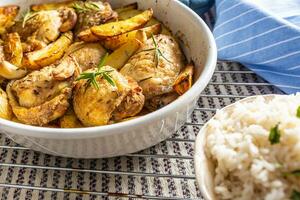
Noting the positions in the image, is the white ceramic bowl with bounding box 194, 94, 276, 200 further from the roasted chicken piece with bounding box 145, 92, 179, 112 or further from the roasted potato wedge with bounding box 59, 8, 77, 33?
the roasted potato wedge with bounding box 59, 8, 77, 33

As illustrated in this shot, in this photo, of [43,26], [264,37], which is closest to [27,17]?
[43,26]

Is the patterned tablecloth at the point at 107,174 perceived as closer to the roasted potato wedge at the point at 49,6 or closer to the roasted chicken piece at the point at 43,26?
the roasted chicken piece at the point at 43,26

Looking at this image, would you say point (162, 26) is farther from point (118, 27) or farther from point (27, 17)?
point (27, 17)

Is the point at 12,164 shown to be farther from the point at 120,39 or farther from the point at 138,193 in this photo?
the point at 120,39

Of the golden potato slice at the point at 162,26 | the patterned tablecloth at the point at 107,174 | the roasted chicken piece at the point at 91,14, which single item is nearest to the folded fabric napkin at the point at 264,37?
the golden potato slice at the point at 162,26

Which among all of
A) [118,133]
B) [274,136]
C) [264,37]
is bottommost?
[264,37]

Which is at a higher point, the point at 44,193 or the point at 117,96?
the point at 117,96

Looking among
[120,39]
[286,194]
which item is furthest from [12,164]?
[286,194]
